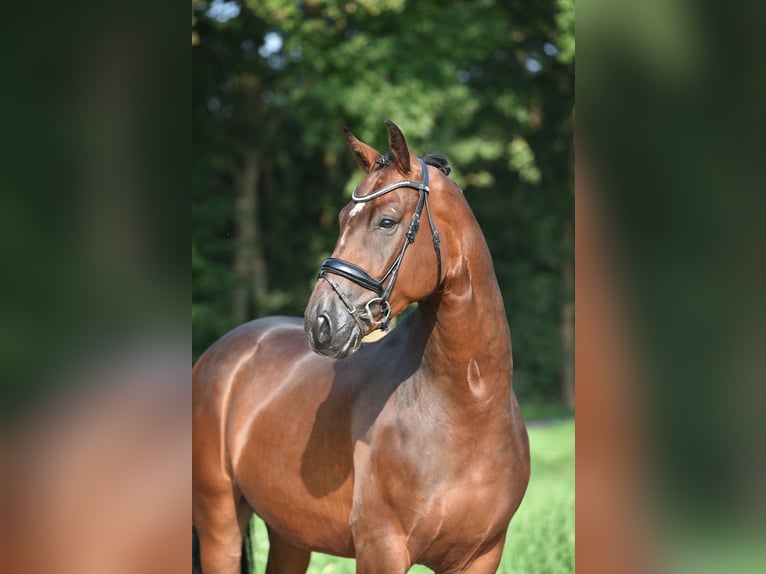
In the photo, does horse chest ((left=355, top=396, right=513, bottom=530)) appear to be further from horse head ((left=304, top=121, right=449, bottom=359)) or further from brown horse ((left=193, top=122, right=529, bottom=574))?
horse head ((left=304, top=121, right=449, bottom=359))

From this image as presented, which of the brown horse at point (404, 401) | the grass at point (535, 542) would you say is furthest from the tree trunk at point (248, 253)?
the brown horse at point (404, 401)

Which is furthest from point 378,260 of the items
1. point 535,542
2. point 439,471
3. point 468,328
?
point 535,542

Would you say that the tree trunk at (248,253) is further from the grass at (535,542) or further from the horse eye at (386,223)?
the horse eye at (386,223)

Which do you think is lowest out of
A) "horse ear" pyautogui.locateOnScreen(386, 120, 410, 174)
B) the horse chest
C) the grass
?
the grass

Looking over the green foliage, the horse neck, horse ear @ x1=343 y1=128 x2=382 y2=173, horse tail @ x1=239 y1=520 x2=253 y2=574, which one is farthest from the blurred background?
horse ear @ x1=343 y1=128 x2=382 y2=173

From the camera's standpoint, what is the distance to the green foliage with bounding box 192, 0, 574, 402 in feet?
43.5

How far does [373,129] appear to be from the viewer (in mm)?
13148

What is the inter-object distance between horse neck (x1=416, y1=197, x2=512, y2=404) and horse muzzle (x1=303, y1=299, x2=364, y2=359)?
0.42 m

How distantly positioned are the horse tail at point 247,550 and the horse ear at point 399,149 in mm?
2234

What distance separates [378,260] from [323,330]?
29 cm
